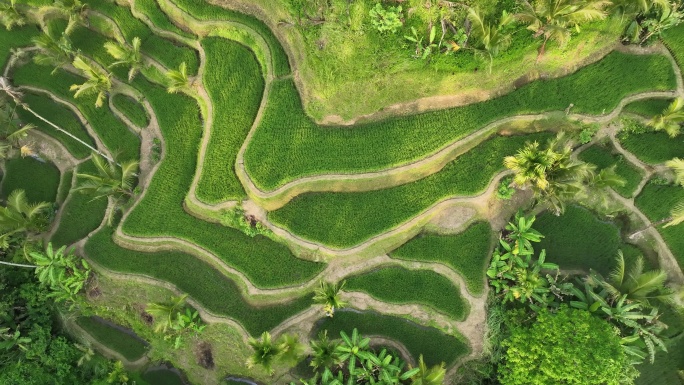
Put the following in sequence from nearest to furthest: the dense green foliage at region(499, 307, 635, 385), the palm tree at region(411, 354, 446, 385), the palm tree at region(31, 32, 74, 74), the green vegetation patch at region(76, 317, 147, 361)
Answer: the dense green foliage at region(499, 307, 635, 385)
the palm tree at region(411, 354, 446, 385)
the palm tree at region(31, 32, 74, 74)
the green vegetation patch at region(76, 317, 147, 361)

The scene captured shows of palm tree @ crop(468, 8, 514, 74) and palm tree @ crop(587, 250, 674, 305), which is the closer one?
palm tree @ crop(468, 8, 514, 74)

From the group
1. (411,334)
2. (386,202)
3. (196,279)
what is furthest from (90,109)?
(411,334)

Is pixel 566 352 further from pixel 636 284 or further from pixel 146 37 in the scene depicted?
pixel 146 37

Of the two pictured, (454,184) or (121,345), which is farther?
(121,345)

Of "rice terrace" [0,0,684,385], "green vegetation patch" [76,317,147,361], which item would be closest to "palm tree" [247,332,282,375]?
"rice terrace" [0,0,684,385]

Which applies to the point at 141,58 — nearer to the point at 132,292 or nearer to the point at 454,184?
the point at 132,292

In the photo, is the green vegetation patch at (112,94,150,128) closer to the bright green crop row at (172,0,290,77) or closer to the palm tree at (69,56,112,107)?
the palm tree at (69,56,112,107)

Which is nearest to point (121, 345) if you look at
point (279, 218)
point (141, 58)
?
point (279, 218)
